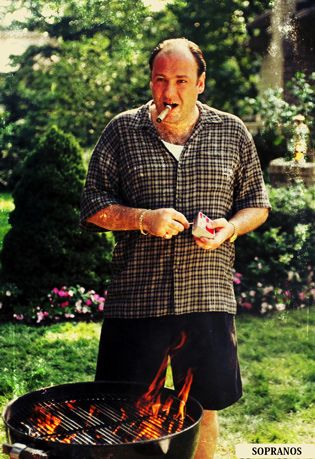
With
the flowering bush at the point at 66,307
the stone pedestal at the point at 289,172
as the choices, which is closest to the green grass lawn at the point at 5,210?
the flowering bush at the point at 66,307

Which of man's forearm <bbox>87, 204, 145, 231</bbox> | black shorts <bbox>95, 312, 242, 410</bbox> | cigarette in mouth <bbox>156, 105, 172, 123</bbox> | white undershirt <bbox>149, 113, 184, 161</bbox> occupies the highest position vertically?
cigarette in mouth <bbox>156, 105, 172, 123</bbox>

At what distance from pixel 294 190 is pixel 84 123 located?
1.55 m

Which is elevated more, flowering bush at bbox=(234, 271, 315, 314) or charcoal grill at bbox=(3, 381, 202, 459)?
charcoal grill at bbox=(3, 381, 202, 459)

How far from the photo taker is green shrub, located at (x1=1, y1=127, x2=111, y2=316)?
467 cm

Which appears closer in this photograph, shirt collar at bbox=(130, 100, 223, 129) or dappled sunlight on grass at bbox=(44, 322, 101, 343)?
shirt collar at bbox=(130, 100, 223, 129)

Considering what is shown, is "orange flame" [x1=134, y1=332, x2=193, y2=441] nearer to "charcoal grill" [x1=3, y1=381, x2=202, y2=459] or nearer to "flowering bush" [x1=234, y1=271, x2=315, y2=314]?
"charcoal grill" [x1=3, y1=381, x2=202, y2=459]

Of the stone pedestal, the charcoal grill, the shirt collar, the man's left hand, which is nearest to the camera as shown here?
the charcoal grill

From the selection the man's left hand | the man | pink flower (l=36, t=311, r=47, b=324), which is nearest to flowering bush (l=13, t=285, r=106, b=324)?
pink flower (l=36, t=311, r=47, b=324)

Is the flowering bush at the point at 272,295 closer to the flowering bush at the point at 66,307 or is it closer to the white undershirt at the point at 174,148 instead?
the flowering bush at the point at 66,307

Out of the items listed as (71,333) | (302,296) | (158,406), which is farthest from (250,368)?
(158,406)

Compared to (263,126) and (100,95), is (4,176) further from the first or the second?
(263,126)

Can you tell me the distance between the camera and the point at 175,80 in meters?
2.50

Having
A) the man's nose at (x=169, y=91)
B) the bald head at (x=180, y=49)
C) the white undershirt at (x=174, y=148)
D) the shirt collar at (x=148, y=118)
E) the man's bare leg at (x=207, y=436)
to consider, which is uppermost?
the bald head at (x=180, y=49)

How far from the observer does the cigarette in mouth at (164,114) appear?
2.47 m
